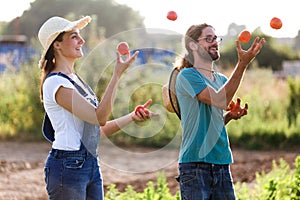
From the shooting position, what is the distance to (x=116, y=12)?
159 feet

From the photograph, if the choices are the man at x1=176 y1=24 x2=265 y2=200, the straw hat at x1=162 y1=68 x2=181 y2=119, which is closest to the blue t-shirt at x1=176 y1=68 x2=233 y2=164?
the man at x1=176 y1=24 x2=265 y2=200

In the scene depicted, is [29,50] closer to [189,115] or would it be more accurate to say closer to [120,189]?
[120,189]

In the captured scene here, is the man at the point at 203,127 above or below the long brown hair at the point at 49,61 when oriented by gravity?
below

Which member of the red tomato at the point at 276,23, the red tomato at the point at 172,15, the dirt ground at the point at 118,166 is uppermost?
the red tomato at the point at 172,15

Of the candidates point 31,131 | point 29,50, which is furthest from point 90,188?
point 29,50

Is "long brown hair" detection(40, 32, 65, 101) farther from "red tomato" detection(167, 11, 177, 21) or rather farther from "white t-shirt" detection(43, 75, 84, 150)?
"red tomato" detection(167, 11, 177, 21)

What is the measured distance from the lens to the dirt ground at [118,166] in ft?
25.1

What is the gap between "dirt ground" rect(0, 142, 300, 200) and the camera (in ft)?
25.1

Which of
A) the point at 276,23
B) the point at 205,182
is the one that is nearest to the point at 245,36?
the point at 276,23

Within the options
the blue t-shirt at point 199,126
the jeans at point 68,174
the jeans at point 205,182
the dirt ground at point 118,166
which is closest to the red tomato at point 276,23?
the blue t-shirt at point 199,126

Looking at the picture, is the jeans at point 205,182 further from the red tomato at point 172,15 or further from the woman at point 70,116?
the red tomato at point 172,15

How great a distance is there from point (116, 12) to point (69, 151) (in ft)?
150

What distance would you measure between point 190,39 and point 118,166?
580 cm

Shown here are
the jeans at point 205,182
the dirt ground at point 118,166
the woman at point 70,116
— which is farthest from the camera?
the dirt ground at point 118,166
